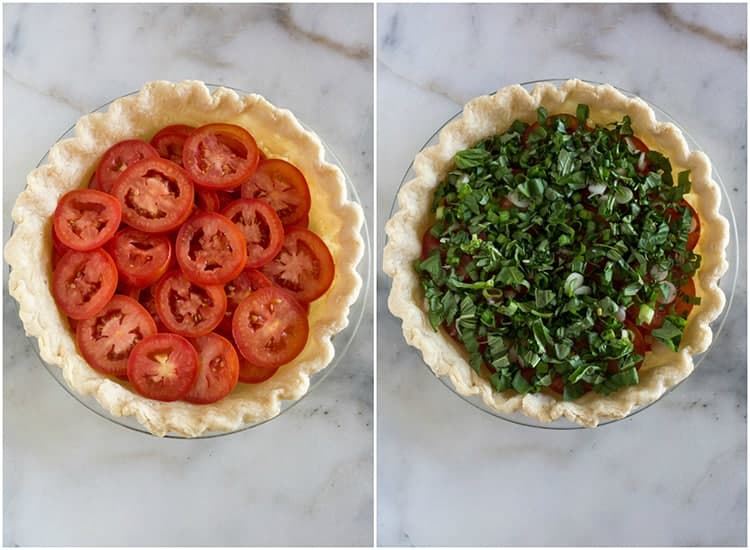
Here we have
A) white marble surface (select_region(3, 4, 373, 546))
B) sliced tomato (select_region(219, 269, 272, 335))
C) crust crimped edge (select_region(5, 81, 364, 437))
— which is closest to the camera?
crust crimped edge (select_region(5, 81, 364, 437))

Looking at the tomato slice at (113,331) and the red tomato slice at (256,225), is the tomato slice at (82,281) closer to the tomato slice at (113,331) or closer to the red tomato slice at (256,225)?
the tomato slice at (113,331)

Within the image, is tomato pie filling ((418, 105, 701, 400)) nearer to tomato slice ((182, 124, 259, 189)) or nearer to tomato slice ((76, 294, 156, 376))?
tomato slice ((182, 124, 259, 189))

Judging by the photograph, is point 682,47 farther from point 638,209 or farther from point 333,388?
point 333,388

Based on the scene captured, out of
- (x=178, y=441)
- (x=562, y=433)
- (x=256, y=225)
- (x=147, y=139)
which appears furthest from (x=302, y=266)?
(x=562, y=433)

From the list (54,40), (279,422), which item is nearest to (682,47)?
(279,422)

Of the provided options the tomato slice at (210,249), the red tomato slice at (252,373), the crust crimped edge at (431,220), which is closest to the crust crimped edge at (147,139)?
the red tomato slice at (252,373)

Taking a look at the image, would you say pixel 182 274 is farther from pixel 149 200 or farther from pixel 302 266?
pixel 302 266

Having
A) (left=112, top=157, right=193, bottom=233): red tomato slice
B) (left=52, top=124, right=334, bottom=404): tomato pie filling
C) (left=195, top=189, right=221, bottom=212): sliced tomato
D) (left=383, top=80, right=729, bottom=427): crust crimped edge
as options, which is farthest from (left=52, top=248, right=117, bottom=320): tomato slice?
(left=383, top=80, right=729, bottom=427): crust crimped edge
